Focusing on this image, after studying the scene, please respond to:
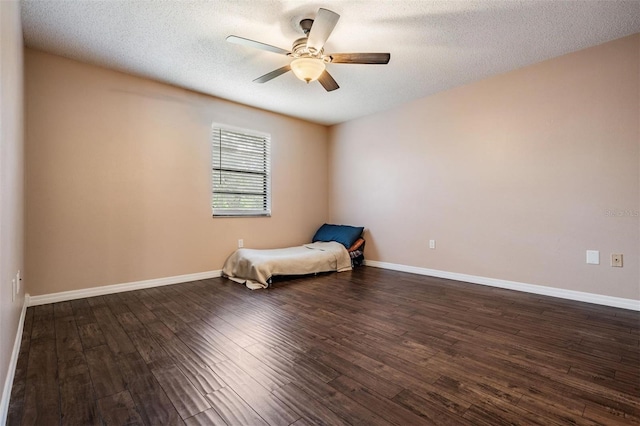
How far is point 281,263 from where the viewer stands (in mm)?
3705

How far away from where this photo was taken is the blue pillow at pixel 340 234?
15.2 feet

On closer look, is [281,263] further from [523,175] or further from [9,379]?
[523,175]

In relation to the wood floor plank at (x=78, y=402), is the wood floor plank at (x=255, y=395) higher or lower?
lower

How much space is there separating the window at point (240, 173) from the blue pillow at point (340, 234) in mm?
1009

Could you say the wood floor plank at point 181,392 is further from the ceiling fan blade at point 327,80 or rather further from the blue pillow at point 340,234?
the blue pillow at point 340,234

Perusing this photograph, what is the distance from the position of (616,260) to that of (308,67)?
3292mm

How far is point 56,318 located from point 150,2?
2.63 metres

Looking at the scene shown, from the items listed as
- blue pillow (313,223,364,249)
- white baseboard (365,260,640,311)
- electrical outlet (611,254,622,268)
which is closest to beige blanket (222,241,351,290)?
blue pillow (313,223,364,249)

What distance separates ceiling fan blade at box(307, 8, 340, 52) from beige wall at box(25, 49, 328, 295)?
2190 mm

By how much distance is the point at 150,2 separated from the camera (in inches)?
85.8

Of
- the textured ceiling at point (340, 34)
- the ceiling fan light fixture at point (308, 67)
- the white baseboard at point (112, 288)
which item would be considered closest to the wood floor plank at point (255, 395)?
the white baseboard at point (112, 288)

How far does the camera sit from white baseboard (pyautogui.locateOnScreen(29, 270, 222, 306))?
9.20 ft

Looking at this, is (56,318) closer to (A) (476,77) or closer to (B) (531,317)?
(B) (531,317)

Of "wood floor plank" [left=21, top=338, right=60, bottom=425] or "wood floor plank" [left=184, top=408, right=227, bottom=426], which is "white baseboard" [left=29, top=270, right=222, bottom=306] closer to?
"wood floor plank" [left=21, top=338, right=60, bottom=425]
